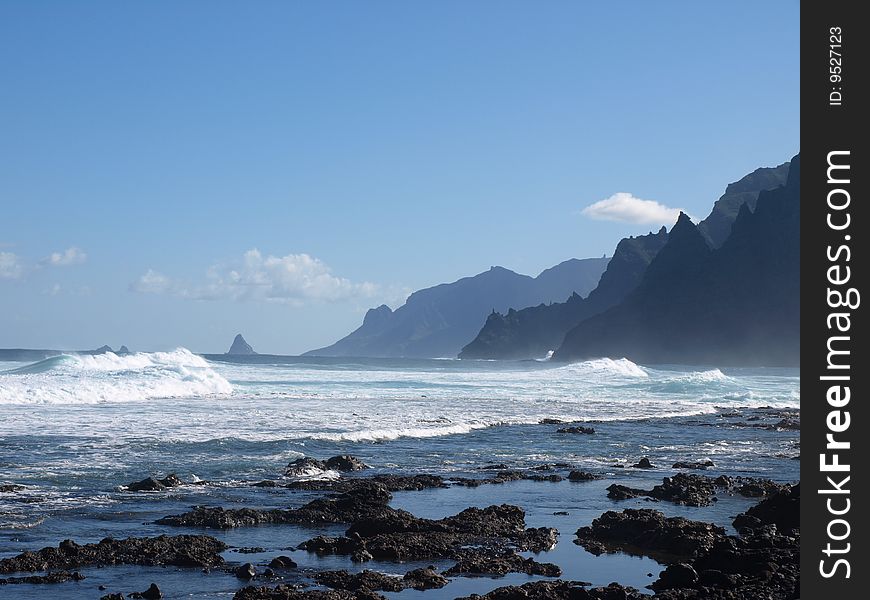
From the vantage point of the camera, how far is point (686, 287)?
484 ft

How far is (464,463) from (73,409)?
1800 centimetres

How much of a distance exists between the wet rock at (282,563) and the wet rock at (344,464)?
837 centimetres

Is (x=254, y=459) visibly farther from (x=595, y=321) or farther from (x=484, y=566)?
(x=595, y=321)

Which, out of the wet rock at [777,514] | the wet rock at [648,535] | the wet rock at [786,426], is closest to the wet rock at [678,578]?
the wet rock at [648,535]

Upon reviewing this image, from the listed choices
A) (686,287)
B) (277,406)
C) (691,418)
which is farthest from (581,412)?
(686,287)

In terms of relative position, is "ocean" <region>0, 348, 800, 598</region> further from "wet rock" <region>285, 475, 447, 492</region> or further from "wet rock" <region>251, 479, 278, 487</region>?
"wet rock" <region>285, 475, 447, 492</region>

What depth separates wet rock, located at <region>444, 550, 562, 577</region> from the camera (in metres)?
10.4

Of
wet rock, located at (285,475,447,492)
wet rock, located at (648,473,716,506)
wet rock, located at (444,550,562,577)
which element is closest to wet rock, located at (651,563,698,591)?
wet rock, located at (444,550,562,577)

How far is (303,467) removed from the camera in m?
18.5

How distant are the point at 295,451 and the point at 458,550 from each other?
35.9ft

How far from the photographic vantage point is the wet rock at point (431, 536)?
11.3 meters

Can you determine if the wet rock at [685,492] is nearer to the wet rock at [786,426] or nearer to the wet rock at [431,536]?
the wet rock at [431,536]
